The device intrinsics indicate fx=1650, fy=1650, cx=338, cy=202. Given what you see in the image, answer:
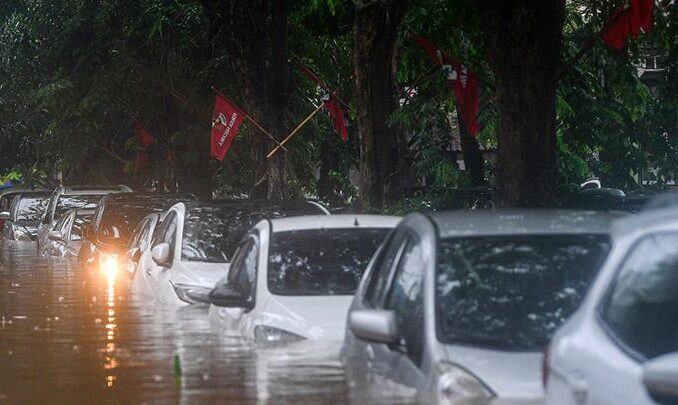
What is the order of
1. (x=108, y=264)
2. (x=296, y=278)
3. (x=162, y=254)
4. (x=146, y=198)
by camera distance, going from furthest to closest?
(x=146, y=198)
(x=108, y=264)
(x=162, y=254)
(x=296, y=278)

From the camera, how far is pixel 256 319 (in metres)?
11.8

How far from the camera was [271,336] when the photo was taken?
1156cm

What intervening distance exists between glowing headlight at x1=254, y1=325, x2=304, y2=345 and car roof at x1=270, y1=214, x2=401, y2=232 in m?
1.44

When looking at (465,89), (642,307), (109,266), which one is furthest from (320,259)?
(109,266)

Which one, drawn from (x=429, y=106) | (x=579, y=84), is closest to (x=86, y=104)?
(x=429, y=106)

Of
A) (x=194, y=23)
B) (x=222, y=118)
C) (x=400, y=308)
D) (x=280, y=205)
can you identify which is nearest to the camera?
(x=400, y=308)

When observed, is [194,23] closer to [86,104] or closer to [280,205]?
[86,104]

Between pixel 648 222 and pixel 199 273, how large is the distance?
11.0 m

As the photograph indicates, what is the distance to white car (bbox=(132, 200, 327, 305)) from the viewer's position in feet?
52.5

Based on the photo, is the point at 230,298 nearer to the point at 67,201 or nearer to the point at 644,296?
the point at 644,296

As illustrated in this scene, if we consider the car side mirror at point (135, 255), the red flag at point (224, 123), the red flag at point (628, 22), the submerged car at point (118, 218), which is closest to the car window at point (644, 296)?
the red flag at point (628, 22)

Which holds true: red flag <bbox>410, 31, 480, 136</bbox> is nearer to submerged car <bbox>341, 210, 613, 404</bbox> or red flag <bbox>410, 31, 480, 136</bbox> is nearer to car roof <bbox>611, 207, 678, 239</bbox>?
submerged car <bbox>341, 210, 613, 404</bbox>

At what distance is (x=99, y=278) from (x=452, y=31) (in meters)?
6.35

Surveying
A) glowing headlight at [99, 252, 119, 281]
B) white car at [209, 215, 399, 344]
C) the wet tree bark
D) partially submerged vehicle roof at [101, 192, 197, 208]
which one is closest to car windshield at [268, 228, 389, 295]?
white car at [209, 215, 399, 344]
